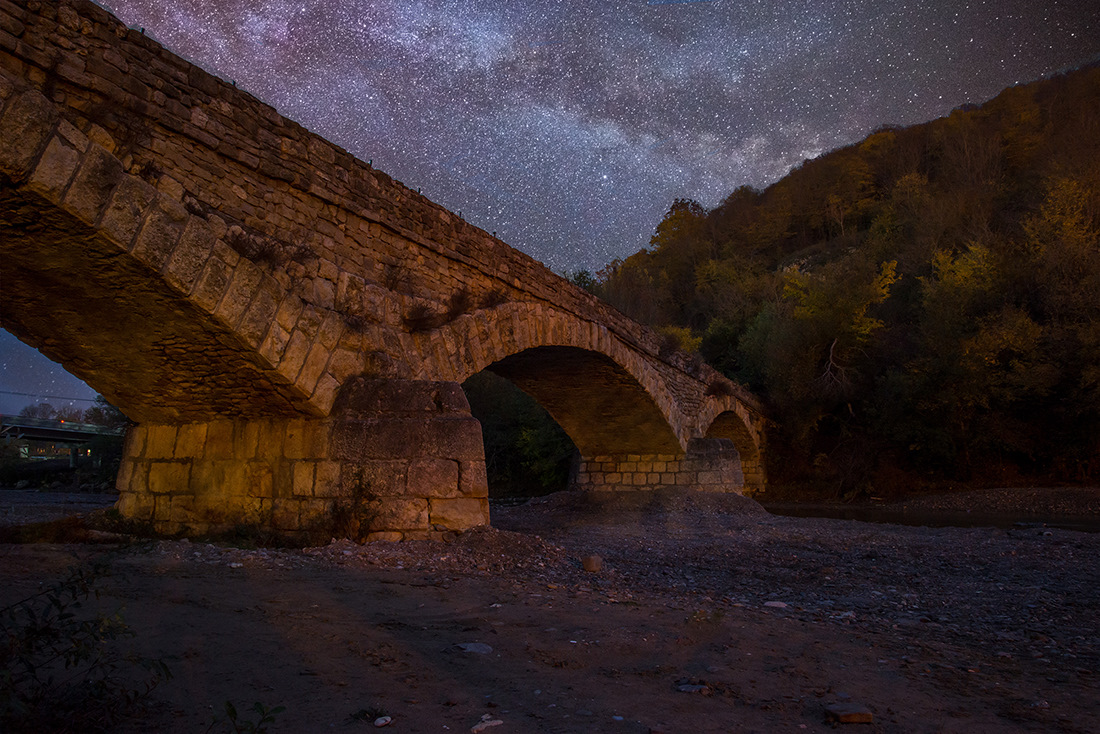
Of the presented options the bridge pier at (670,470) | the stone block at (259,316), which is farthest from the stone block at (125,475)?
the bridge pier at (670,470)

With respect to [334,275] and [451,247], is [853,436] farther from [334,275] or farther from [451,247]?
[334,275]

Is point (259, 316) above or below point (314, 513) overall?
above

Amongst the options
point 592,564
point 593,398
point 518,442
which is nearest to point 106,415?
point 518,442

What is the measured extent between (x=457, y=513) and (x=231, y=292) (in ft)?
8.90

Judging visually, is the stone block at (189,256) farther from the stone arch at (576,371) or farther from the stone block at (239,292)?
the stone arch at (576,371)

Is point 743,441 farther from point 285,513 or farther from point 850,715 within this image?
point 850,715

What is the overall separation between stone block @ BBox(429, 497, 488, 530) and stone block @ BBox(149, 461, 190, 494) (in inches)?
110

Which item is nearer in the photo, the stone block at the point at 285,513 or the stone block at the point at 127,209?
the stone block at the point at 127,209

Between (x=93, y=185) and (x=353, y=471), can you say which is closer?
(x=93, y=185)

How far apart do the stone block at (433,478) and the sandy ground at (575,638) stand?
1.73 ft

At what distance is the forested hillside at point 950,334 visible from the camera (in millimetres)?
19516

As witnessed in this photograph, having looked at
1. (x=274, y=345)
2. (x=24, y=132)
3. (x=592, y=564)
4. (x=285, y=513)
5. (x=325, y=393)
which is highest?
(x=24, y=132)

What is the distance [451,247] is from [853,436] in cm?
2083

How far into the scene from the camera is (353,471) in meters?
5.89
